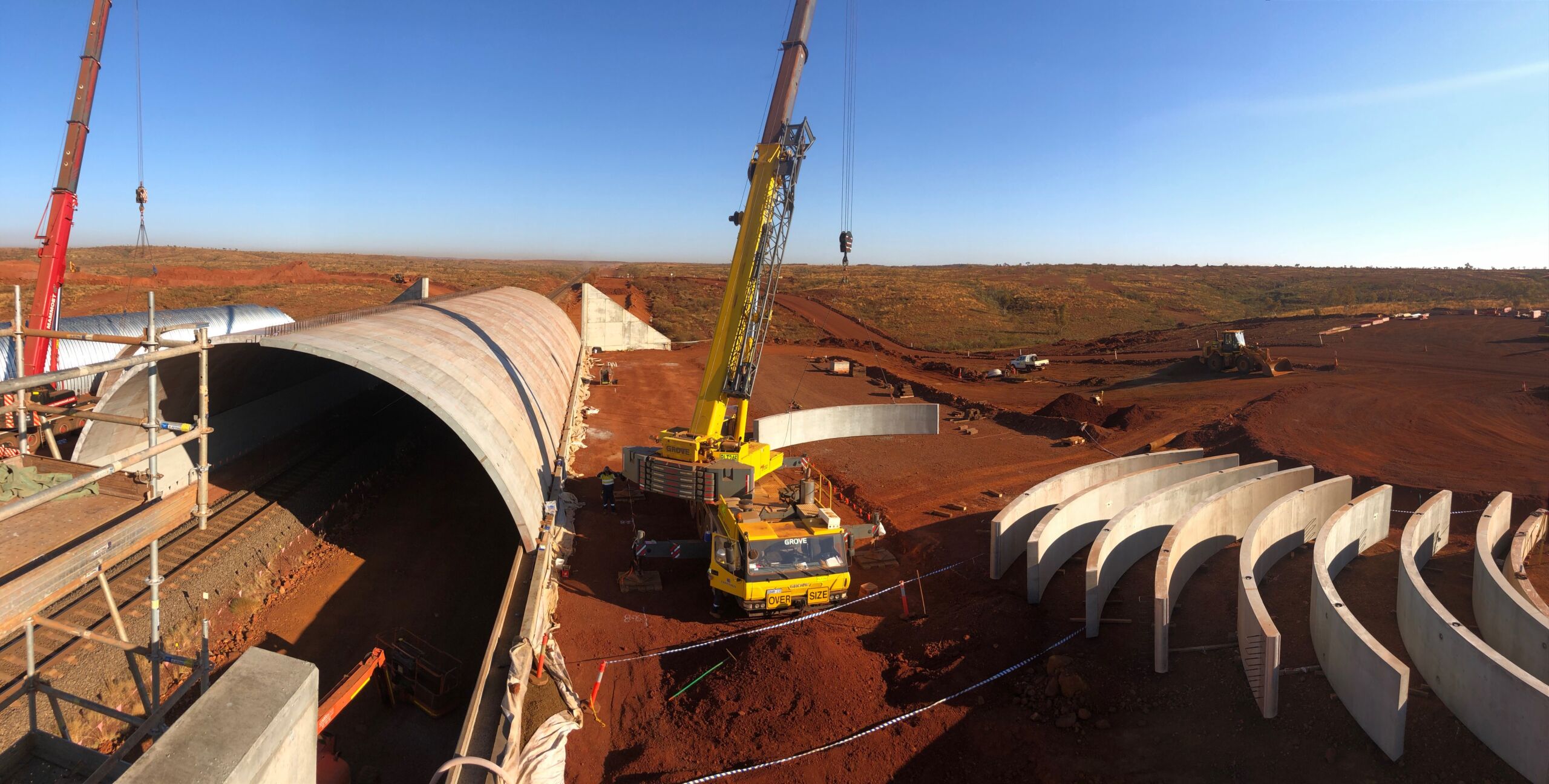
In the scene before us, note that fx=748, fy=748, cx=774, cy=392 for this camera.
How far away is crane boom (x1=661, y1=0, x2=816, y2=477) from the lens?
578 inches

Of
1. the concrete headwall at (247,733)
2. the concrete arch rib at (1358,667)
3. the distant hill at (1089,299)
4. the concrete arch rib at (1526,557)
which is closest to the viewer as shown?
the concrete headwall at (247,733)

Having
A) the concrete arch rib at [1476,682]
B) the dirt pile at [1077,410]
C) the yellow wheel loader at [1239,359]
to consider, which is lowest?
the concrete arch rib at [1476,682]

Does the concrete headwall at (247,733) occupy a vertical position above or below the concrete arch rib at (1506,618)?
above

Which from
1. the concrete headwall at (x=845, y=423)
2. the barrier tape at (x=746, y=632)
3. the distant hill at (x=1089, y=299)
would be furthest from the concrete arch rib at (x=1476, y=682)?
the distant hill at (x=1089, y=299)

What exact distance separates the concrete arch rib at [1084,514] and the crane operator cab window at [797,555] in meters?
3.16

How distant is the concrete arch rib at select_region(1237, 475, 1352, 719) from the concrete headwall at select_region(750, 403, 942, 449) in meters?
11.8

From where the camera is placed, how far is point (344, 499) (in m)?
17.7

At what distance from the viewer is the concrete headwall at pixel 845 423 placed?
22875 millimetres

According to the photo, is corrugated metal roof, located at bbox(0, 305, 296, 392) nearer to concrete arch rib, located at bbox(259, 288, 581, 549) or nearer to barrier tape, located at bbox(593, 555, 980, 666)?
concrete arch rib, located at bbox(259, 288, 581, 549)

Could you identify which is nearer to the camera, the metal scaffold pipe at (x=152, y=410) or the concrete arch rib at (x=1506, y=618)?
the metal scaffold pipe at (x=152, y=410)

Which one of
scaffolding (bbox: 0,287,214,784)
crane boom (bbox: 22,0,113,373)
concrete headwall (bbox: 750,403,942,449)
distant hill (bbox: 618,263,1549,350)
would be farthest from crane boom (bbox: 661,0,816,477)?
distant hill (bbox: 618,263,1549,350)

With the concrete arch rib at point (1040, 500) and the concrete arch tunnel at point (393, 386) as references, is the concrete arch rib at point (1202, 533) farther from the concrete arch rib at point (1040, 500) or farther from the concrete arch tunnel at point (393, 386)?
the concrete arch tunnel at point (393, 386)

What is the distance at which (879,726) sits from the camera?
379 inches

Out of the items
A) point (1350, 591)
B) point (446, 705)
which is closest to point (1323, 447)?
point (1350, 591)
